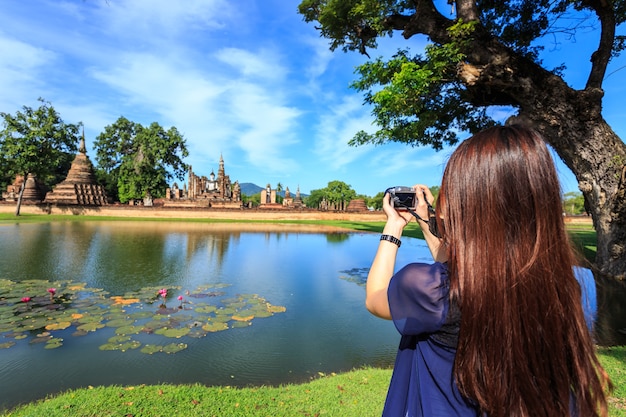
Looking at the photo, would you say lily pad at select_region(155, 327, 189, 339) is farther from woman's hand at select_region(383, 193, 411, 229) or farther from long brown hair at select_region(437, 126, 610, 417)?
long brown hair at select_region(437, 126, 610, 417)

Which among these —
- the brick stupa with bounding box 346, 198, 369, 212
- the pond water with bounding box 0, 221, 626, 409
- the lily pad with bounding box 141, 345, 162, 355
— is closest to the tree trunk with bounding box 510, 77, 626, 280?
the pond water with bounding box 0, 221, 626, 409

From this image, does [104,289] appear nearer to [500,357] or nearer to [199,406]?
[199,406]

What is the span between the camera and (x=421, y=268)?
1.05m

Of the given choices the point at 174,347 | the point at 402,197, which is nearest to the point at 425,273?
the point at 402,197

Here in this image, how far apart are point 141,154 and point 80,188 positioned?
6.90m

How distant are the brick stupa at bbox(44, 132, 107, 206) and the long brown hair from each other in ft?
131

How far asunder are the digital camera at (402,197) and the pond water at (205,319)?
3.41 m

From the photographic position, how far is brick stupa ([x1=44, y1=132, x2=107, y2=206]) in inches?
1372

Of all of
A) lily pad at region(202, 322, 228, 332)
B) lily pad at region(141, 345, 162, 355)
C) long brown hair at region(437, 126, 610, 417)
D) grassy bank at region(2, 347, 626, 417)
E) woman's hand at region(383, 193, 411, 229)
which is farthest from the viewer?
lily pad at region(202, 322, 228, 332)

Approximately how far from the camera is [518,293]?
3.21 feet

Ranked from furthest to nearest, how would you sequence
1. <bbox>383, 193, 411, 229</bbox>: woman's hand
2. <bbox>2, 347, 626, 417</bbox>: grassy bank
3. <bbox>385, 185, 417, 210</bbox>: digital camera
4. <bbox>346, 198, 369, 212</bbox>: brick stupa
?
<bbox>346, 198, 369, 212</bbox>: brick stupa
<bbox>2, 347, 626, 417</bbox>: grassy bank
<bbox>385, 185, 417, 210</bbox>: digital camera
<bbox>383, 193, 411, 229</bbox>: woman's hand

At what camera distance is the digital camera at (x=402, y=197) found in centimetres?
142

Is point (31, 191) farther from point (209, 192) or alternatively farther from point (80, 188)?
point (209, 192)

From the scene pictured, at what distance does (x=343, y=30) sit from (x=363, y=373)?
1081 cm
